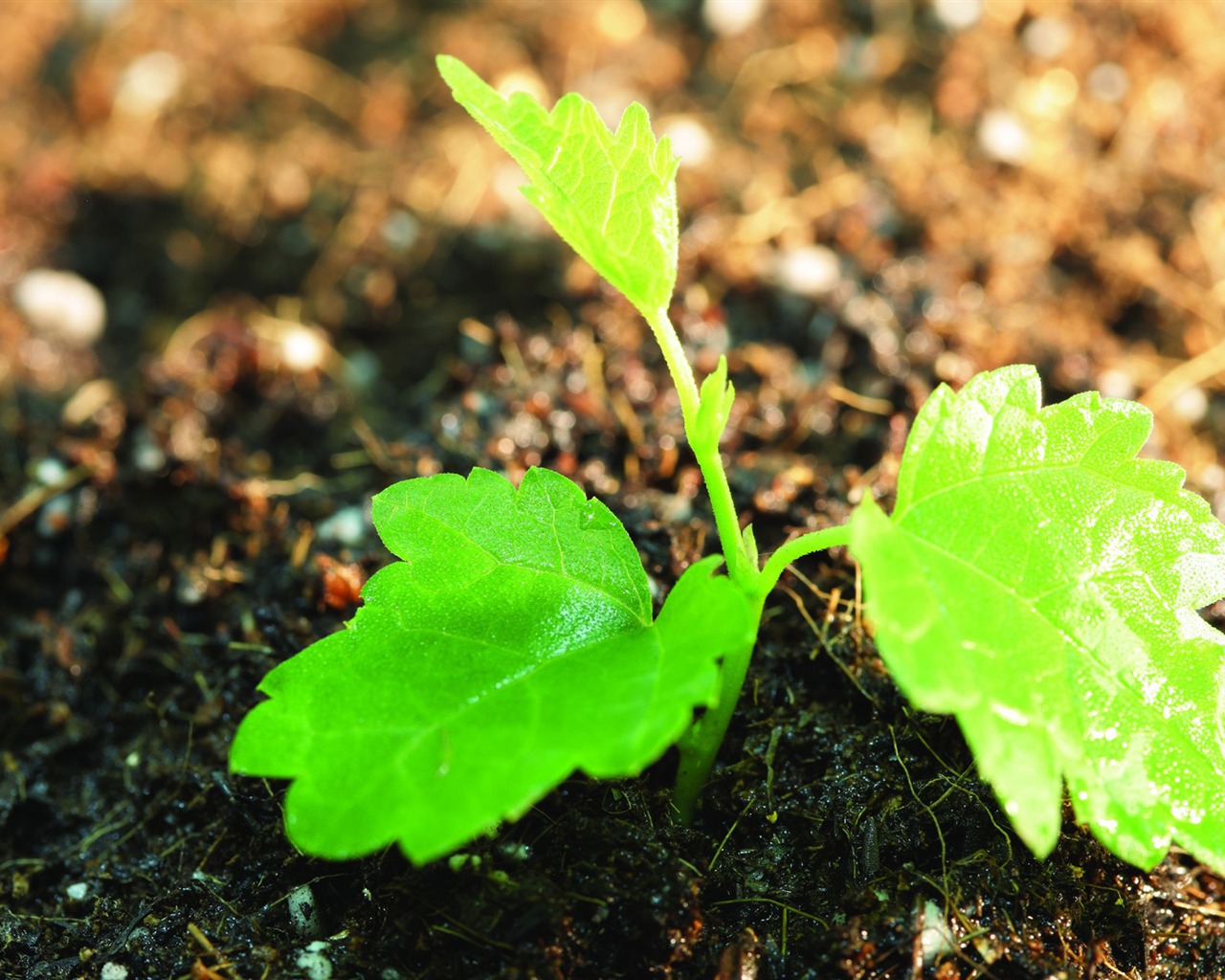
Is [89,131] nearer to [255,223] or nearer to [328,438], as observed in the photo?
[255,223]

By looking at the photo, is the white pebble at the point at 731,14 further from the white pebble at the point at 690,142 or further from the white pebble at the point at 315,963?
the white pebble at the point at 315,963

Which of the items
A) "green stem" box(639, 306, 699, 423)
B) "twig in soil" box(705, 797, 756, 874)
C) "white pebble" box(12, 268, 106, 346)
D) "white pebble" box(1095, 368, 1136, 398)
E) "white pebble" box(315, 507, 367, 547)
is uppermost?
"green stem" box(639, 306, 699, 423)

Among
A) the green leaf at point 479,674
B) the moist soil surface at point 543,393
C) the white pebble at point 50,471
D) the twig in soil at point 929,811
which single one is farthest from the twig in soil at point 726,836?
the white pebble at point 50,471

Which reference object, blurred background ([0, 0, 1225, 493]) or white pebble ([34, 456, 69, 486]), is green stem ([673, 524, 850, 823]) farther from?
white pebble ([34, 456, 69, 486])

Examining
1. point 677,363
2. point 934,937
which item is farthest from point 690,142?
point 934,937

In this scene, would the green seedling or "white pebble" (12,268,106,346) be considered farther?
"white pebble" (12,268,106,346)

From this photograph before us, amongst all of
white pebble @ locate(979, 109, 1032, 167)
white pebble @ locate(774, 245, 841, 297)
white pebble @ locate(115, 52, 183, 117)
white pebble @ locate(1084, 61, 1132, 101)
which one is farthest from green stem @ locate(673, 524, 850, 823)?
white pebble @ locate(115, 52, 183, 117)
